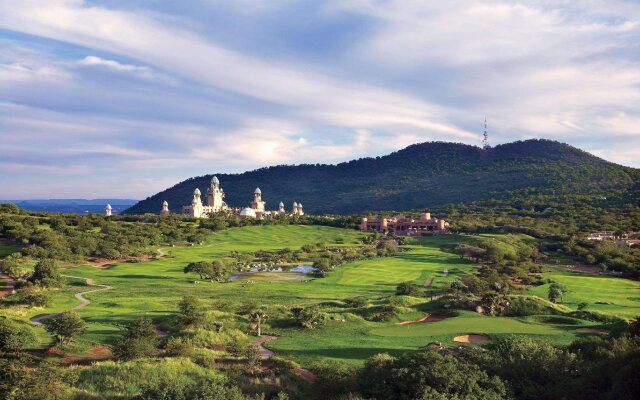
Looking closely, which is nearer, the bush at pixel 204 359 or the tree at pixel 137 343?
the bush at pixel 204 359

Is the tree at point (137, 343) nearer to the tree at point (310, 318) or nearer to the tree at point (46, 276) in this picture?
the tree at point (310, 318)

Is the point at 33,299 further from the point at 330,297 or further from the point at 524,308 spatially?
the point at 524,308

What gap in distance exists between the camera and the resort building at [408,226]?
124438mm

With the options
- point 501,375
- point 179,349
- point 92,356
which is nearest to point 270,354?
point 179,349

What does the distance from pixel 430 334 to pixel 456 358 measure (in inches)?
430

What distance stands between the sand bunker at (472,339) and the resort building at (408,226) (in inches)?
3642

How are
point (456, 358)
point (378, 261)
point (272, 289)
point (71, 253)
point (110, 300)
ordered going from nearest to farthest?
point (456, 358), point (110, 300), point (272, 289), point (71, 253), point (378, 261)

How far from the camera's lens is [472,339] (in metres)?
31.0

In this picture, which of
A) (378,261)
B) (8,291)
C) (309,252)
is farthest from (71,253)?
(378,261)

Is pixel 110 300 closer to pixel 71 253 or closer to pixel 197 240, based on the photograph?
pixel 71 253

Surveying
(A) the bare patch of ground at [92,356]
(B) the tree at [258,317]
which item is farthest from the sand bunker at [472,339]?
Answer: (A) the bare patch of ground at [92,356]

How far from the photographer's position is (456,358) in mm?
21656

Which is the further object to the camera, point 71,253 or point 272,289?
point 71,253

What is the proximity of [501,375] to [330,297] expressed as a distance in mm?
28997
